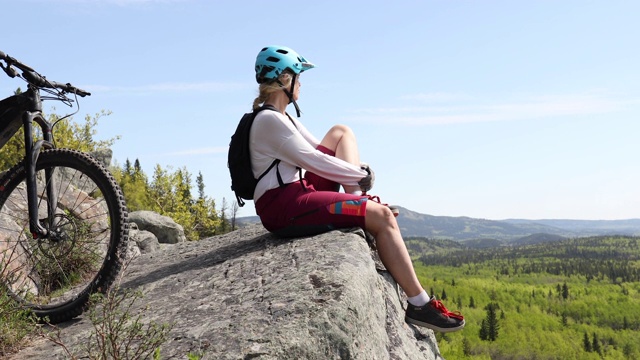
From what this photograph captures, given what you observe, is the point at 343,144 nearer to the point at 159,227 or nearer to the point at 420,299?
the point at 420,299

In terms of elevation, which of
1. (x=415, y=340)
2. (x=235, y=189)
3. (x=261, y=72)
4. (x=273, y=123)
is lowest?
(x=415, y=340)

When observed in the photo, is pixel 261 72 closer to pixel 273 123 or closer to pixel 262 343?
pixel 273 123

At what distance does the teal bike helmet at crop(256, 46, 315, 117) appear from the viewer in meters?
5.80

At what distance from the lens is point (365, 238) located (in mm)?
5738

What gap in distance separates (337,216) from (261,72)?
5.91 feet

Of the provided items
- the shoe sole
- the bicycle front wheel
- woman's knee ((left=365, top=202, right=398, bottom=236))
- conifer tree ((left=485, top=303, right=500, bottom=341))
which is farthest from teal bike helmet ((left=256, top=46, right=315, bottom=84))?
conifer tree ((left=485, top=303, right=500, bottom=341))

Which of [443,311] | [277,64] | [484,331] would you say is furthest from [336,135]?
[484,331]

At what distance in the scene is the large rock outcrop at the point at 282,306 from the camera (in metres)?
3.77

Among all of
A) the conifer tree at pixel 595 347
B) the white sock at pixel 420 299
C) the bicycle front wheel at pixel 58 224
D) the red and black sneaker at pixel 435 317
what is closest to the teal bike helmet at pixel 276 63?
the bicycle front wheel at pixel 58 224

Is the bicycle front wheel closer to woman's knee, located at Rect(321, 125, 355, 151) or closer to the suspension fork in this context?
the suspension fork

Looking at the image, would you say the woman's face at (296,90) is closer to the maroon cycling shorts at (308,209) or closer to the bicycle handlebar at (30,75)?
the maroon cycling shorts at (308,209)

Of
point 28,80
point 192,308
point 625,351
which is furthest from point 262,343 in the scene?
point 625,351

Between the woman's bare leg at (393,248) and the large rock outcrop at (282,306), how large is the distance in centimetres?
20

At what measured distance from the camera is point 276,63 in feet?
19.0
